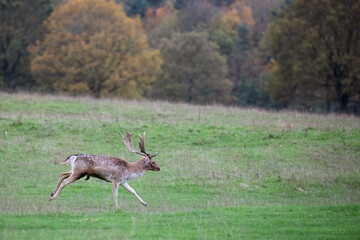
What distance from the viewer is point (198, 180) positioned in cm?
1605

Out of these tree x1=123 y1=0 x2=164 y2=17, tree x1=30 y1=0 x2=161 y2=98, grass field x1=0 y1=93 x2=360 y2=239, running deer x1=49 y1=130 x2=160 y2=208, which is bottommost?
grass field x1=0 y1=93 x2=360 y2=239

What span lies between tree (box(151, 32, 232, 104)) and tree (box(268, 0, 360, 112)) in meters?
10.7

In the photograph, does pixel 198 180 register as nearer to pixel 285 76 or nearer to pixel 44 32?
pixel 285 76

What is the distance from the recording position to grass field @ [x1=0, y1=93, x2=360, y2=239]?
31.4 feet

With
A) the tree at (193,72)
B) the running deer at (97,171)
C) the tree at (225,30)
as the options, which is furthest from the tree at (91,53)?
the running deer at (97,171)

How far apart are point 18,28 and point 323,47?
2391 centimetres

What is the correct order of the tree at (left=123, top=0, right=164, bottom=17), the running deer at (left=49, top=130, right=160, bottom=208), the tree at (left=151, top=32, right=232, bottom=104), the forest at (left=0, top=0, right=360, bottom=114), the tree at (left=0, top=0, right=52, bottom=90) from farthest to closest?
1. the tree at (left=123, top=0, right=164, bottom=17)
2. the tree at (left=151, top=32, right=232, bottom=104)
3. the tree at (left=0, top=0, right=52, bottom=90)
4. the forest at (left=0, top=0, right=360, bottom=114)
5. the running deer at (left=49, top=130, right=160, bottom=208)

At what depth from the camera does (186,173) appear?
1677 centimetres

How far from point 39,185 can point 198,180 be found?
457cm

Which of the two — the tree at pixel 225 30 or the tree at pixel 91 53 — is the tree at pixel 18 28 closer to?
the tree at pixel 91 53

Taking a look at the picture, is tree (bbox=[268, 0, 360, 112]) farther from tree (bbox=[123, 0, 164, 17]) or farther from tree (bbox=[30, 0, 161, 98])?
tree (bbox=[123, 0, 164, 17])

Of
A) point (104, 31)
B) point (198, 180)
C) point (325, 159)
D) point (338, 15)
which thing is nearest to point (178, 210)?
point (198, 180)

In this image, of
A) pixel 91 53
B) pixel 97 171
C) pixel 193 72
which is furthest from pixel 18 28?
pixel 97 171

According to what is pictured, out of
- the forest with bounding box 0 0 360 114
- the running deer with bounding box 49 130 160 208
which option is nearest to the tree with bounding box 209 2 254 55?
the forest with bounding box 0 0 360 114
